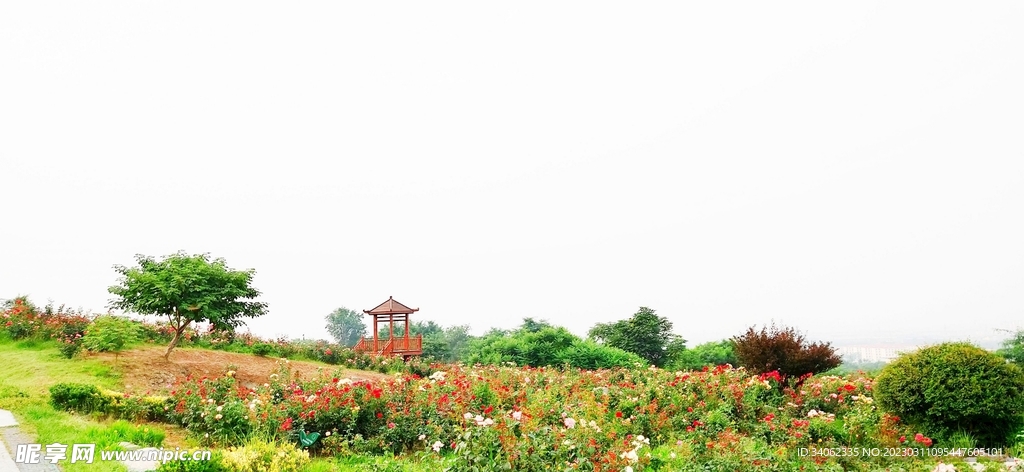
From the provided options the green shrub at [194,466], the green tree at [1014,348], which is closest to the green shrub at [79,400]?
the green shrub at [194,466]

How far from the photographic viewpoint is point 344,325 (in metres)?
42.9

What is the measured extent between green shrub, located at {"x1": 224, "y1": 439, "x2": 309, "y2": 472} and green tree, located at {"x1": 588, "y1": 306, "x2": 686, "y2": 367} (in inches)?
646

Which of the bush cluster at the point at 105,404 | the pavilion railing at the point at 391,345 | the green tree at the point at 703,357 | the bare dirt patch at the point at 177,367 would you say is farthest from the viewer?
the pavilion railing at the point at 391,345

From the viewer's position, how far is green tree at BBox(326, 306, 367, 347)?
140 feet

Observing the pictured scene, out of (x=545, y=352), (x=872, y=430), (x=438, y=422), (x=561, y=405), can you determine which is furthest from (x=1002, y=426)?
(x=545, y=352)

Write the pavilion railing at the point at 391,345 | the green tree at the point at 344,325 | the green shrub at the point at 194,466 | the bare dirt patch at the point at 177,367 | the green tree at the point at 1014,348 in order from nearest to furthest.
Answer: the green shrub at the point at 194,466 < the bare dirt patch at the point at 177,367 < the green tree at the point at 1014,348 < the pavilion railing at the point at 391,345 < the green tree at the point at 344,325

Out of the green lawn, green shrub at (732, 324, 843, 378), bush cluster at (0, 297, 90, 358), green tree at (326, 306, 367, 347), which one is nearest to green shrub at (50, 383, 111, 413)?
the green lawn

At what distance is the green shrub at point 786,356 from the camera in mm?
11398

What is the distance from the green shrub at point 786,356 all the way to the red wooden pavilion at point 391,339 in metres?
11.8

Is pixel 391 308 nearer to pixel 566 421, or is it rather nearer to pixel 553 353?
pixel 553 353

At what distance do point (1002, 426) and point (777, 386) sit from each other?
3.23m

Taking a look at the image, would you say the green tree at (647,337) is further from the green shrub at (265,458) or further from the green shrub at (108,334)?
the green shrub at (265,458)

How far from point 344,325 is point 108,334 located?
104ft

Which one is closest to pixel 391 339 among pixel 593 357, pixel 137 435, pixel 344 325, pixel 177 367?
pixel 593 357
